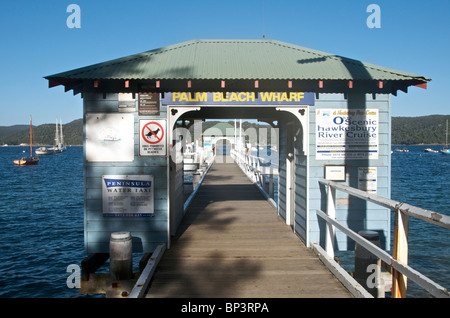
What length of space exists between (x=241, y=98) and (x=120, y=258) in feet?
13.1

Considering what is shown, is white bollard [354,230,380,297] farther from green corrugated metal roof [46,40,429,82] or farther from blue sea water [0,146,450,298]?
blue sea water [0,146,450,298]

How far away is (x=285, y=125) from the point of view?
400 inches

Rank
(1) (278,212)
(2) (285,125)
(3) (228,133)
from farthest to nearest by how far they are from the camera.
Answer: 1. (3) (228,133)
2. (1) (278,212)
3. (2) (285,125)

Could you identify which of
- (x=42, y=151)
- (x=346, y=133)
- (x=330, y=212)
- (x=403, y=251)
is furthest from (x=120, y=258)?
(x=42, y=151)

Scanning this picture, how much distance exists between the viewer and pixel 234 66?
26.2ft

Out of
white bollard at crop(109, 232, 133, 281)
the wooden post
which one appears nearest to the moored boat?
white bollard at crop(109, 232, 133, 281)

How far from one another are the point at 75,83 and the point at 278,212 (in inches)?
269

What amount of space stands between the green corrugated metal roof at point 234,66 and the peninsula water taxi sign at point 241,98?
0.45 metres

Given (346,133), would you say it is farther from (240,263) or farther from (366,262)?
(240,263)

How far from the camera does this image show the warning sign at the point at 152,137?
304 inches

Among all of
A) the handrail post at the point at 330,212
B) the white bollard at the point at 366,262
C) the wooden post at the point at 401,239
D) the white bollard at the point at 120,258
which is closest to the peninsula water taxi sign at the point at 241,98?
the handrail post at the point at 330,212

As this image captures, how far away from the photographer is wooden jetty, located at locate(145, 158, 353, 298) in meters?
5.55
